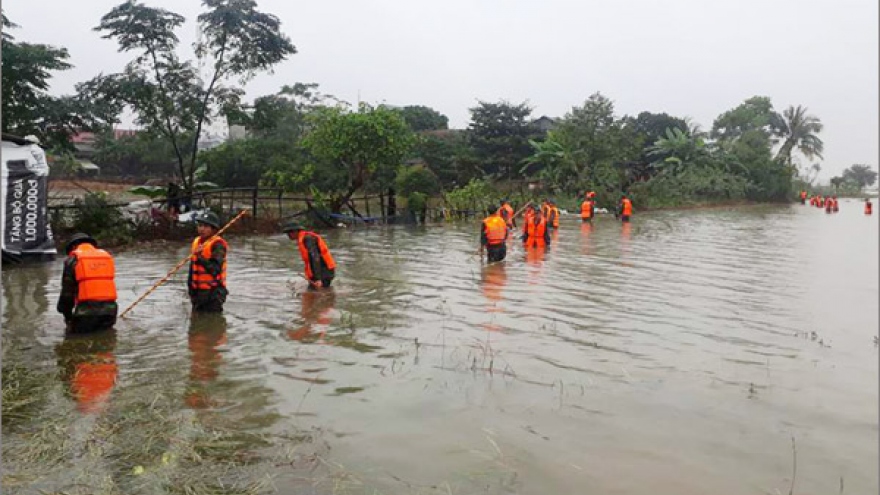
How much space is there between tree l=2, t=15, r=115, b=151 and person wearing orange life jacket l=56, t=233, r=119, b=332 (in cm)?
914

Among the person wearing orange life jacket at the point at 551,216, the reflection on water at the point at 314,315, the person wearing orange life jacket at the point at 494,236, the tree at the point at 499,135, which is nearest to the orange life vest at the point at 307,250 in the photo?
the reflection on water at the point at 314,315

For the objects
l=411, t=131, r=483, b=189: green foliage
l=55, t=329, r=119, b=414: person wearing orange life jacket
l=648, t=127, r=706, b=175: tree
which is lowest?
l=55, t=329, r=119, b=414: person wearing orange life jacket

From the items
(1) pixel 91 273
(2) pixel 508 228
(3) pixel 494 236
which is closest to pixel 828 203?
(2) pixel 508 228

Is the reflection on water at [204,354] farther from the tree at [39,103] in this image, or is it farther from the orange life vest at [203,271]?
the tree at [39,103]

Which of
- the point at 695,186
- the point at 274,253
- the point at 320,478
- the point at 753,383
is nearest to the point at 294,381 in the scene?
the point at 320,478

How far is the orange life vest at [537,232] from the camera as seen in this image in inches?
608

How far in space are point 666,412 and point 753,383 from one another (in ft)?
3.84

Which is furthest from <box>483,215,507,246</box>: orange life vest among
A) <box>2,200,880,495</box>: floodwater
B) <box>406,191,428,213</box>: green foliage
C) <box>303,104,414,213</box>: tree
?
<box>406,191,428,213</box>: green foliage

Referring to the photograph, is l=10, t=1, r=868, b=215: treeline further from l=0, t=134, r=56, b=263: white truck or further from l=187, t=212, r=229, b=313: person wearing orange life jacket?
l=187, t=212, r=229, b=313: person wearing orange life jacket

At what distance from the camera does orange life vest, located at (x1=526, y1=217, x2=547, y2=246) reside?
1545 cm

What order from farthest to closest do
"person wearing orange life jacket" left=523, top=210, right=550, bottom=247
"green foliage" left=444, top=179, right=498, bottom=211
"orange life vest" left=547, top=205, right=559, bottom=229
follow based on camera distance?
"green foliage" left=444, top=179, right=498, bottom=211 → "orange life vest" left=547, top=205, right=559, bottom=229 → "person wearing orange life jacket" left=523, top=210, right=550, bottom=247

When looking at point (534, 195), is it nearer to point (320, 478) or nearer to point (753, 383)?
point (753, 383)

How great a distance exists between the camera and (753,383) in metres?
5.65

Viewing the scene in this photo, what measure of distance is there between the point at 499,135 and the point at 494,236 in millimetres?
21415
